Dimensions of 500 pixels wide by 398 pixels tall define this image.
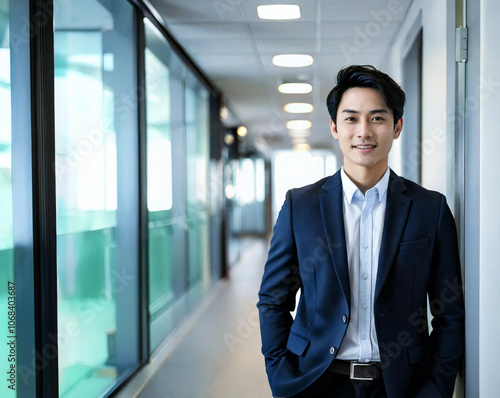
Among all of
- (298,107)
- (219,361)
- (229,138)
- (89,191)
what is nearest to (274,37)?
(89,191)

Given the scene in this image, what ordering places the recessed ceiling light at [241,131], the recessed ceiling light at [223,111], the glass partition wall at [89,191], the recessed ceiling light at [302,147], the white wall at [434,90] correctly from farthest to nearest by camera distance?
1. the recessed ceiling light at [302,147]
2. the recessed ceiling light at [241,131]
3. the recessed ceiling light at [223,111]
4. the white wall at [434,90]
5. the glass partition wall at [89,191]

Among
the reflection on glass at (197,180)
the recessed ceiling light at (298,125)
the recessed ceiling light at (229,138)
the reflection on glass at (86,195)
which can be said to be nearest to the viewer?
the reflection on glass at (86,195)

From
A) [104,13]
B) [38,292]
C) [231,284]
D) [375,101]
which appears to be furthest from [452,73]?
[231,284]

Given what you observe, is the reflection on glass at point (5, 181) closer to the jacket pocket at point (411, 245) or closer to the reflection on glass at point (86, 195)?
the reflection on glass at point (86, 195)

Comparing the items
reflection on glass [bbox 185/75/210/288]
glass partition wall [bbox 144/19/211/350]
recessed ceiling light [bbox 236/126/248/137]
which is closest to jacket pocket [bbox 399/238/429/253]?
glass partition wall [bbox 144/19/211/350]

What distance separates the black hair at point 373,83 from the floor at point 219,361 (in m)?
2.70

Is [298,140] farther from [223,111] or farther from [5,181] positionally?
[5,181]

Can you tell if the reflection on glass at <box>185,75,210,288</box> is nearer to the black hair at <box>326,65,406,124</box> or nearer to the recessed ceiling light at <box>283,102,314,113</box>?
the recessed ceiling light at <box>283,102,314,113</box>

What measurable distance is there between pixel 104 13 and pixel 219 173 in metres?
5.53

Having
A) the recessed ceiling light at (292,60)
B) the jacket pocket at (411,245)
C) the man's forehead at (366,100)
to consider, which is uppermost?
the recessed ceiling light at (292,60)

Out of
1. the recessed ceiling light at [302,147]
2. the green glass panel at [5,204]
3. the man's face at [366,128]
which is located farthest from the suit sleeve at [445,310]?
the recessed ceiling light at [302,147]

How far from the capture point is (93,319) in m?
3.61

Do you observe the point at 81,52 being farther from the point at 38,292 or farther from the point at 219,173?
the point at 219,173

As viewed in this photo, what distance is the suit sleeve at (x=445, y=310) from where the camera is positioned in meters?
1.79
